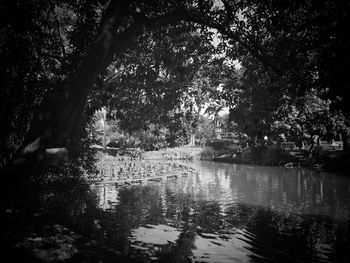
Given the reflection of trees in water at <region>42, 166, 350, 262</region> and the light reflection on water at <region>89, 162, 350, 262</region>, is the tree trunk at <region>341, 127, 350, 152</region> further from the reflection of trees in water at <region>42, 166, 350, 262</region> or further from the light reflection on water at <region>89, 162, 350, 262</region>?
the reflection of trees in water at <region>42, 166, 350, 262</region>

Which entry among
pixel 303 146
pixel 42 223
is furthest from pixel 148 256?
pixel 303 146

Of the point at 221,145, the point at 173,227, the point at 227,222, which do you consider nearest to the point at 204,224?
the point at 227,222

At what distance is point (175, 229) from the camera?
559 inches

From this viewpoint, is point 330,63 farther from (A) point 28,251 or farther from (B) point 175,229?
(B) point 175,229

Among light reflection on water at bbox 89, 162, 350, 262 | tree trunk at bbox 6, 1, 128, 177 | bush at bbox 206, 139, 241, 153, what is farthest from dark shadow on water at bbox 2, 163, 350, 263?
bush at bbox 206, 139, 241, 153

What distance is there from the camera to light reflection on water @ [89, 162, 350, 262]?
11281mm

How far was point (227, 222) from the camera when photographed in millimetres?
15820

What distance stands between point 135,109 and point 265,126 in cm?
824

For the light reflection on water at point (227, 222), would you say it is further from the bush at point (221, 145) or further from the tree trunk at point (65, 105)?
the bush at point (221, 145)

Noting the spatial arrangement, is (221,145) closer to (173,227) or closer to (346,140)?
(346,140)

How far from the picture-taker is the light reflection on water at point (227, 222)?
11281 millimetres

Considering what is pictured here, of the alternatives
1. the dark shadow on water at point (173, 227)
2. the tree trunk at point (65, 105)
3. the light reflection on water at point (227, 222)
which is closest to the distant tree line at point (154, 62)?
the tree trunk at point (65, 105)

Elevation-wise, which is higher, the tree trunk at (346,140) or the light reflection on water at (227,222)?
the tree trunk at (346,140)

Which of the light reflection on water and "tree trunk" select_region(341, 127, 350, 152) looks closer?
the light reflection on water
